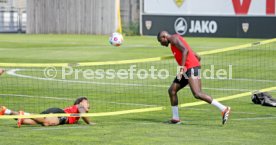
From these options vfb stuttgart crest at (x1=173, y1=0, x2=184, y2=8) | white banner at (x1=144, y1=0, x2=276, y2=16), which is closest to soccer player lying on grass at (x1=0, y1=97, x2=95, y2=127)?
white banner at (x1=144, y1=0, x2=276, y2=16)

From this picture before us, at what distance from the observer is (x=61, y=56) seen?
115 feet

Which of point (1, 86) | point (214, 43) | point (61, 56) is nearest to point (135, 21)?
point (214, 43)

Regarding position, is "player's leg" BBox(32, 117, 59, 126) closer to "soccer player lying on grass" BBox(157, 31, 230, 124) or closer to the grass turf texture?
the grass turf texture

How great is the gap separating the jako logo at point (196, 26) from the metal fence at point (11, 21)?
54.4 ft

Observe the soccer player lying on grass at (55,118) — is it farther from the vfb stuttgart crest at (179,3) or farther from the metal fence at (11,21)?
the metal fence at (11,21)

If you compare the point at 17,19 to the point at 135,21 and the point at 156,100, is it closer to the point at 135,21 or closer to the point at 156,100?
the point at 135,21

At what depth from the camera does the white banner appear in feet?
144

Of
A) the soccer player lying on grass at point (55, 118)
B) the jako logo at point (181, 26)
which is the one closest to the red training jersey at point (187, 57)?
the soccer player lying on grass at point (55, 118)

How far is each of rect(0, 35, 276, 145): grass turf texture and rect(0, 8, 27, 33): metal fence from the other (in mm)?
20217

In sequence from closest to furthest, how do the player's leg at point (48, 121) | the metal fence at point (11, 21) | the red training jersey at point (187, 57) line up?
the player's leg at point (48, 121) < the red training jersey at point (187, 57) < the metal fence at point (11, 21)

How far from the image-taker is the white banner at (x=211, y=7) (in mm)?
43938

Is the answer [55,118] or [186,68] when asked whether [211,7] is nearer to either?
[186,68]

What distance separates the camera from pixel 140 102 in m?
21.1

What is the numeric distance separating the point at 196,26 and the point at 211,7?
141 cm
